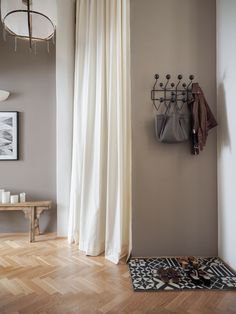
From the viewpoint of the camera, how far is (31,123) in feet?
9.96

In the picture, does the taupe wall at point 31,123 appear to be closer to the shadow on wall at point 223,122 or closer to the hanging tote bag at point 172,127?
the hanging tote bag at point 172,127

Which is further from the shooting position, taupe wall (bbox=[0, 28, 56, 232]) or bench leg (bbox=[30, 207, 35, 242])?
taupe wall (bbox=[0, 28, 56, 232])

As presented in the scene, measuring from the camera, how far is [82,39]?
272cm

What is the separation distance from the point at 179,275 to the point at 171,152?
113 centimetres

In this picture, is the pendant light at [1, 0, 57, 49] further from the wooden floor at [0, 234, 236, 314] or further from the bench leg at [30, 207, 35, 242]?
the wooden floor at [0, 234, 236, 314]

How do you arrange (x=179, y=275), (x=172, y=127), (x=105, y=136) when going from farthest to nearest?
(x=105, y=136) → (x=172, y=127) → (x=179, y=275)

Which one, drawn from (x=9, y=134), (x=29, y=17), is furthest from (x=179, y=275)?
(x=9, y=134)

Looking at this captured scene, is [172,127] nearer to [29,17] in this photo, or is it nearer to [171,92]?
[171,92]

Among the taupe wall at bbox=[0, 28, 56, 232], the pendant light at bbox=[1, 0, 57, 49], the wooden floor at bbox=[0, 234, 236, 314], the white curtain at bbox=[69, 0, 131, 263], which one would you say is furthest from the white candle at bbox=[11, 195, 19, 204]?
the pendant light at bbox=[1, 0, 57, 49]

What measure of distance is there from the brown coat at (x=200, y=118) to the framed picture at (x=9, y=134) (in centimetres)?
226

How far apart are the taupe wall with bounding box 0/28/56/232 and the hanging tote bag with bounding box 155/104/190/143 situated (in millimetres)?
1571

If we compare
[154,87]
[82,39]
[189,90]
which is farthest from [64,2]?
[189,90]

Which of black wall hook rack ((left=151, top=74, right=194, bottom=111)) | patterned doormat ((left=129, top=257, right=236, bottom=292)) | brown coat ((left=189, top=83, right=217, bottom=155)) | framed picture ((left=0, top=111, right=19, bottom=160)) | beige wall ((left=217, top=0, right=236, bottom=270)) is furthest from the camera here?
framed picture ((left=0, top=111, right=19, bottom=160))

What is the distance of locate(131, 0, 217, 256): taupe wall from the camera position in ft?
7.45
